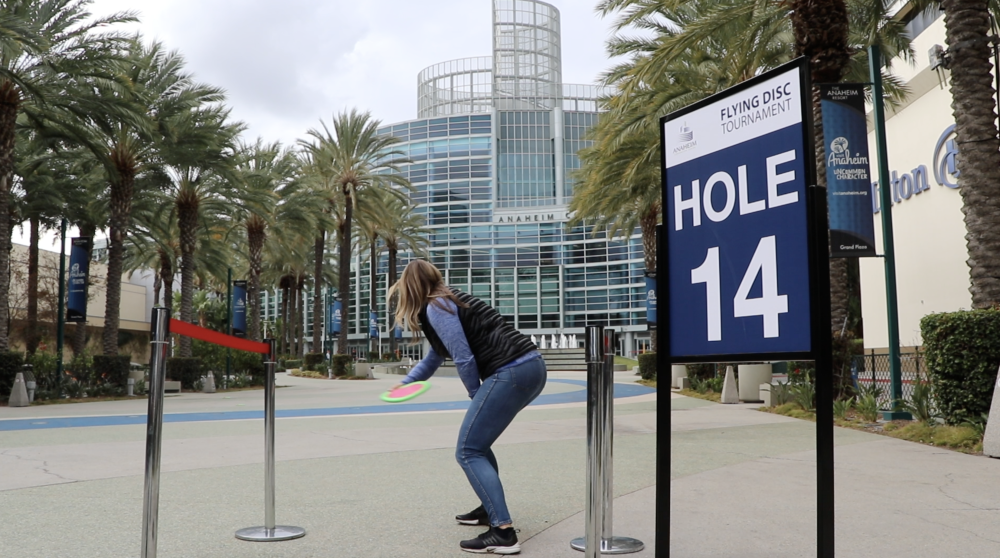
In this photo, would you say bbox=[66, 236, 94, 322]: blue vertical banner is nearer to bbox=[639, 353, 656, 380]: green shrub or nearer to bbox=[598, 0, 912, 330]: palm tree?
bbox=[598, 0, 912, 330]: palm tree

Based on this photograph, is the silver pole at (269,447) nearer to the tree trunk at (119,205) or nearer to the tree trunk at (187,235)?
the tree trunk at (119,205)

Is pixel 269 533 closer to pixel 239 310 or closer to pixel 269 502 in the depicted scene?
pixel 269 502

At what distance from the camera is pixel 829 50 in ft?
43.2

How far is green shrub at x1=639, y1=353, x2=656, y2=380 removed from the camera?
91.6 feet

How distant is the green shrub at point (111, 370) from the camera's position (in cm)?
2331

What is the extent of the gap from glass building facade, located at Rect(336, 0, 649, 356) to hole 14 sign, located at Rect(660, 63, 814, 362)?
246 feet

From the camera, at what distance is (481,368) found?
179 inches

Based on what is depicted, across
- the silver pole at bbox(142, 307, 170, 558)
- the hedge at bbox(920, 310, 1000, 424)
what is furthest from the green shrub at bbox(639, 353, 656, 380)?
the silver pole at bbox(142, 307, 170, 558)

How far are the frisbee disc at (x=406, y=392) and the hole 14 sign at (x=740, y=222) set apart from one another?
1475 mm

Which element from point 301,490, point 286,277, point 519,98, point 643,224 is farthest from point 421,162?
point 301,490

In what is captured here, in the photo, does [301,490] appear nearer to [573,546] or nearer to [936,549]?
[573,546]

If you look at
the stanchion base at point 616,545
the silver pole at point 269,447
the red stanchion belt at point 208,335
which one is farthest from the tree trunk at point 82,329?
the stanchion base at point 616,545

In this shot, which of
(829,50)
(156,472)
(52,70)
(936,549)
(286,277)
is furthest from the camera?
(286,277)

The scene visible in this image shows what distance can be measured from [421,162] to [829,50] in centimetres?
7315
